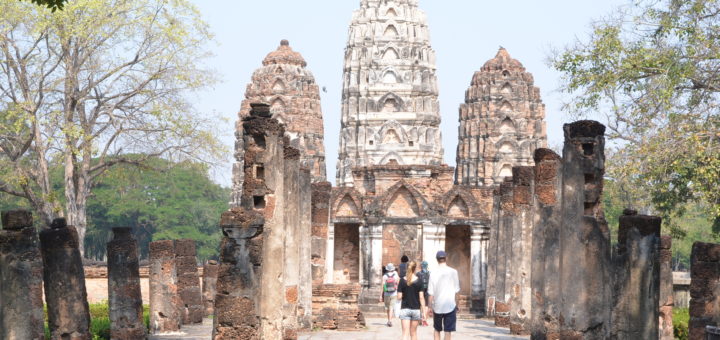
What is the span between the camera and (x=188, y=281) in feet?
80.4

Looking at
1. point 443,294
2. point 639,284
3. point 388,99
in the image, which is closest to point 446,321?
point 443,294

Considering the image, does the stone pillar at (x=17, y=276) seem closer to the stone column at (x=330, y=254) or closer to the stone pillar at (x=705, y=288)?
the stone pillar at (x=705, y=288)

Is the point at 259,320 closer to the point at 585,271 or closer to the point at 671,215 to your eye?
the point at 585,271

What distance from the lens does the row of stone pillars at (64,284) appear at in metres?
14.1

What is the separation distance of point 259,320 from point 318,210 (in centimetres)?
1035

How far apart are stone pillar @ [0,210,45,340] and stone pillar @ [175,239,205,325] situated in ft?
33.4

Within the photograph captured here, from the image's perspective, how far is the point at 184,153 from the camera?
108ft

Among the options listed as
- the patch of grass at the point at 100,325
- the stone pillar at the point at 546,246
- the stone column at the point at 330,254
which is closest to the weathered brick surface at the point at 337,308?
the patch of grass at the point at 100,325

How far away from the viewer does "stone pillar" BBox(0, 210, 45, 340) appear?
14031 mm

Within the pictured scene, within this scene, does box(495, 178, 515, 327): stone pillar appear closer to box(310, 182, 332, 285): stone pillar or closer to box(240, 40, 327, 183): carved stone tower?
box(310, 182, 332, 285): stone pillar

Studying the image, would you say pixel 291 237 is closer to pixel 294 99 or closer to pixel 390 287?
pixel 390 287

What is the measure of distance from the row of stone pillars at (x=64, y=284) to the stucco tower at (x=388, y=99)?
33.0 meters

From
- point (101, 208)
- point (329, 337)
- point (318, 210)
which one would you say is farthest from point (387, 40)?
point (329, 337)

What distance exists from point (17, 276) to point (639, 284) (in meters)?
7.31
